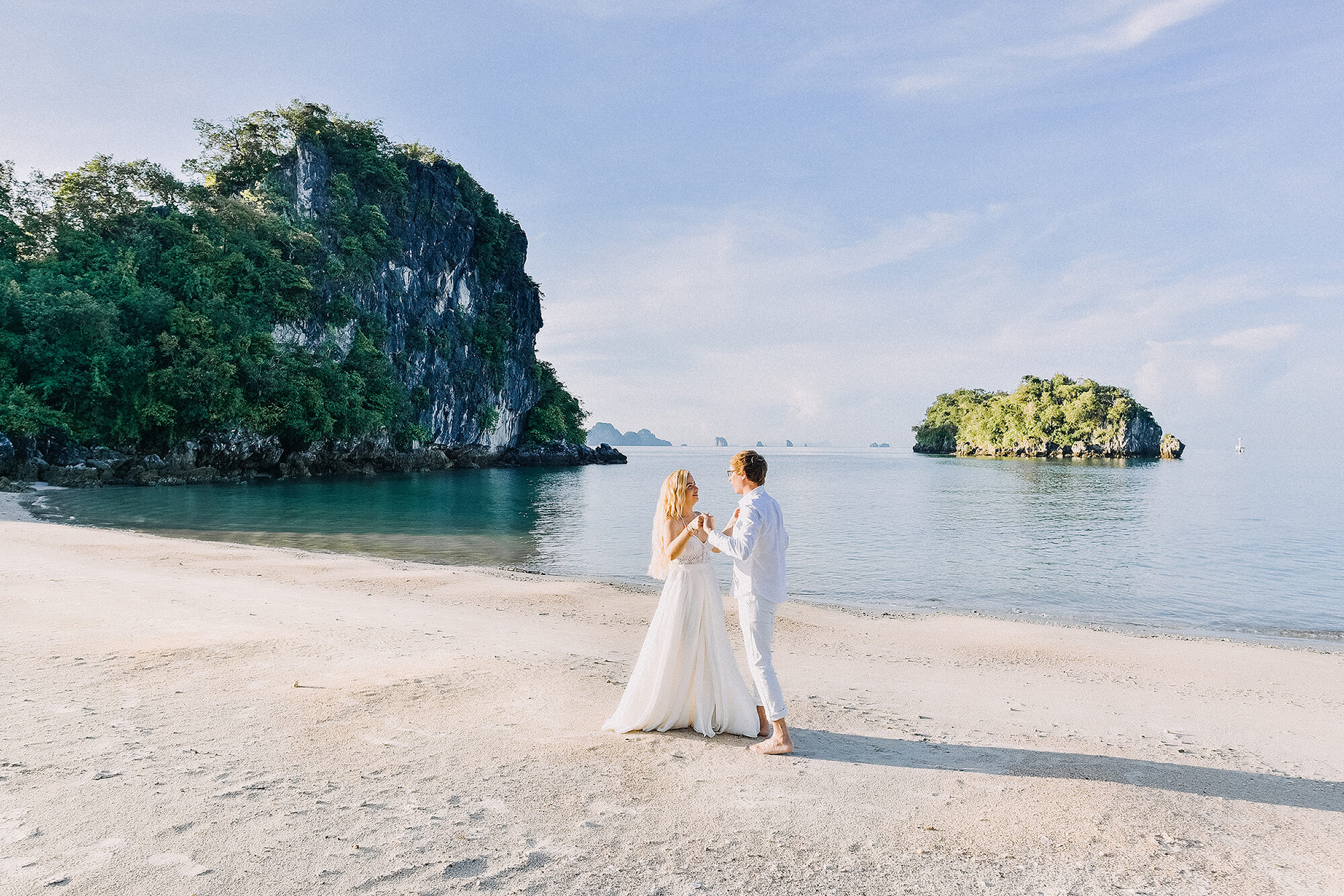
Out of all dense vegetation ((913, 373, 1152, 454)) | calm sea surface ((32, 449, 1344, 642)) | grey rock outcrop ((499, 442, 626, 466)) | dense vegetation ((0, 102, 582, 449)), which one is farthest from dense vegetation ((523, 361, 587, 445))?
dense vegetation ((913, 373, 1152, 454))

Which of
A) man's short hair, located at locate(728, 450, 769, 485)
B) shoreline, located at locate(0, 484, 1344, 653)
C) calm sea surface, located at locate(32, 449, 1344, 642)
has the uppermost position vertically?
man's short hair, located at locate(728, 450, 769, 485)

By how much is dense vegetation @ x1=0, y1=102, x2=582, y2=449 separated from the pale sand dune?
3998cm

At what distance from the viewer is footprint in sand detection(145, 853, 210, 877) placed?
3277 millimetres

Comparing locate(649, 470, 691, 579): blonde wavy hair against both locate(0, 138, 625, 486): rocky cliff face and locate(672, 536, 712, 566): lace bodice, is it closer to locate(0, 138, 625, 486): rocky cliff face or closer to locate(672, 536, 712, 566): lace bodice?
locate(672, 536, 712, 566): lace bodice

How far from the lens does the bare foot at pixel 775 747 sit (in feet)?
16.5

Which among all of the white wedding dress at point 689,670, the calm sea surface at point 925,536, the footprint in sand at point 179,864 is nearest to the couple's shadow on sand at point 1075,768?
the white wedding dress at point 689,670

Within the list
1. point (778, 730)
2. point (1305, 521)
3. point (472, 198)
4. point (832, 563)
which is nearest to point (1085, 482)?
point (1305, 521)

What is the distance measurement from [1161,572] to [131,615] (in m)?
21.3

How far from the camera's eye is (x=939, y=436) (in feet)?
511

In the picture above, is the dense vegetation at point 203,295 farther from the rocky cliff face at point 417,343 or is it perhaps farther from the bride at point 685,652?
the bride at point 685,652

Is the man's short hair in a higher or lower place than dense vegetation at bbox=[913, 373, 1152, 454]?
lower

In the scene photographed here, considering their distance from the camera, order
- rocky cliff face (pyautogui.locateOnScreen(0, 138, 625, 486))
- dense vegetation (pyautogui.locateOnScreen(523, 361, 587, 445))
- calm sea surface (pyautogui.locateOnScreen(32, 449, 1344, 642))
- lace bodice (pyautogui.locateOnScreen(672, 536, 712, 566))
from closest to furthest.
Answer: lace bodice (pyautogui.locateOnScreen(672, 536, 712, 566)) → calm sea surface (pyautogui.locateOnScreen(32, 449, 1344, 642)) → rocky cliff face (pyautogui.locateOnScreen(0, 138, 625, 486)) → dense vegetation (pyautogui.locateOnScreen(523, 361, 587, 445))

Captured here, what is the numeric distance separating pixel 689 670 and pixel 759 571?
1.03m

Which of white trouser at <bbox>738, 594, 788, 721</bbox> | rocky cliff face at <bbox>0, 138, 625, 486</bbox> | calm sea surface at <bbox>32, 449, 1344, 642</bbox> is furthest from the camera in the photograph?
rocky cliff face at <bbox>0, 138, 625, 486</bbox>
